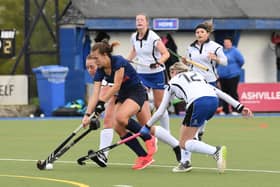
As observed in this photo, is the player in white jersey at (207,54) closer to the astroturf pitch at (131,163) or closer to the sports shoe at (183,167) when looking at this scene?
the astroturf pitch at (131,163)

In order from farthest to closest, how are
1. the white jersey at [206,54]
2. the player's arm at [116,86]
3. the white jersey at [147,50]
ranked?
the white jersey at [147,50], the white jersey at [206,54], the player's arm at [116,86]

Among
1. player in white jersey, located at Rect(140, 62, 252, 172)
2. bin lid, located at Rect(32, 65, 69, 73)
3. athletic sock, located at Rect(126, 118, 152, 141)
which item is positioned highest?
player in white jersey, located at Rect(140, 62, 252, 172)

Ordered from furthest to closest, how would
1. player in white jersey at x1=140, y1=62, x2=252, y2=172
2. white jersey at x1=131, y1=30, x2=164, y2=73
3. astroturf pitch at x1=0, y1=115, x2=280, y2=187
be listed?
1. white jersey at x1=131, y1=30, x2=164, y2=73
2. player in white jersey at x1=140, y1=62, x2=252, y2=172
3. astroturf pitch at x1=0, y1=115, x2=280, y2=187

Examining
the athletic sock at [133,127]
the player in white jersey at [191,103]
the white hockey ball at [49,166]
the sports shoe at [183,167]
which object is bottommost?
the white hockey ball at [49,166]

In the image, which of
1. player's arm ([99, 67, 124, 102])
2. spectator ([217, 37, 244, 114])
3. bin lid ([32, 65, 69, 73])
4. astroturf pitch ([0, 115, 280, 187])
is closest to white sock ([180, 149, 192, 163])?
astroturf pitch ([0, 115, 280, 187])

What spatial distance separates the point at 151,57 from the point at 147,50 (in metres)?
0.17

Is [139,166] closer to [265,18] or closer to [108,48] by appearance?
[108,48]

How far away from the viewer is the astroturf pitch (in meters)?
11.9

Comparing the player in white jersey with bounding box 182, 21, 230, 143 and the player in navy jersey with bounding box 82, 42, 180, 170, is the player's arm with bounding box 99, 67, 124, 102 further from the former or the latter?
the player in white jersey with bounding box 182, 21, 230, 143

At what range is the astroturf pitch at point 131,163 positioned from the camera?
38.9ft

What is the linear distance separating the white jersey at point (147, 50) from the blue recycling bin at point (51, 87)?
9.55 metres

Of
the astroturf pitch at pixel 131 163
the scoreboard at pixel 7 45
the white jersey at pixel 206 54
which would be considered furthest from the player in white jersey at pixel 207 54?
the scoreboard at pixel 7 45

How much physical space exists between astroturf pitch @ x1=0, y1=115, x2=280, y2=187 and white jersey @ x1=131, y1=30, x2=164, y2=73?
1466mm

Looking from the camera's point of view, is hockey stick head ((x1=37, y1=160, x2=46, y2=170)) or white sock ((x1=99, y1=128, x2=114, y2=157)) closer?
hockey stick head ((x1=37, y1=160, x2=46, y2=170))
